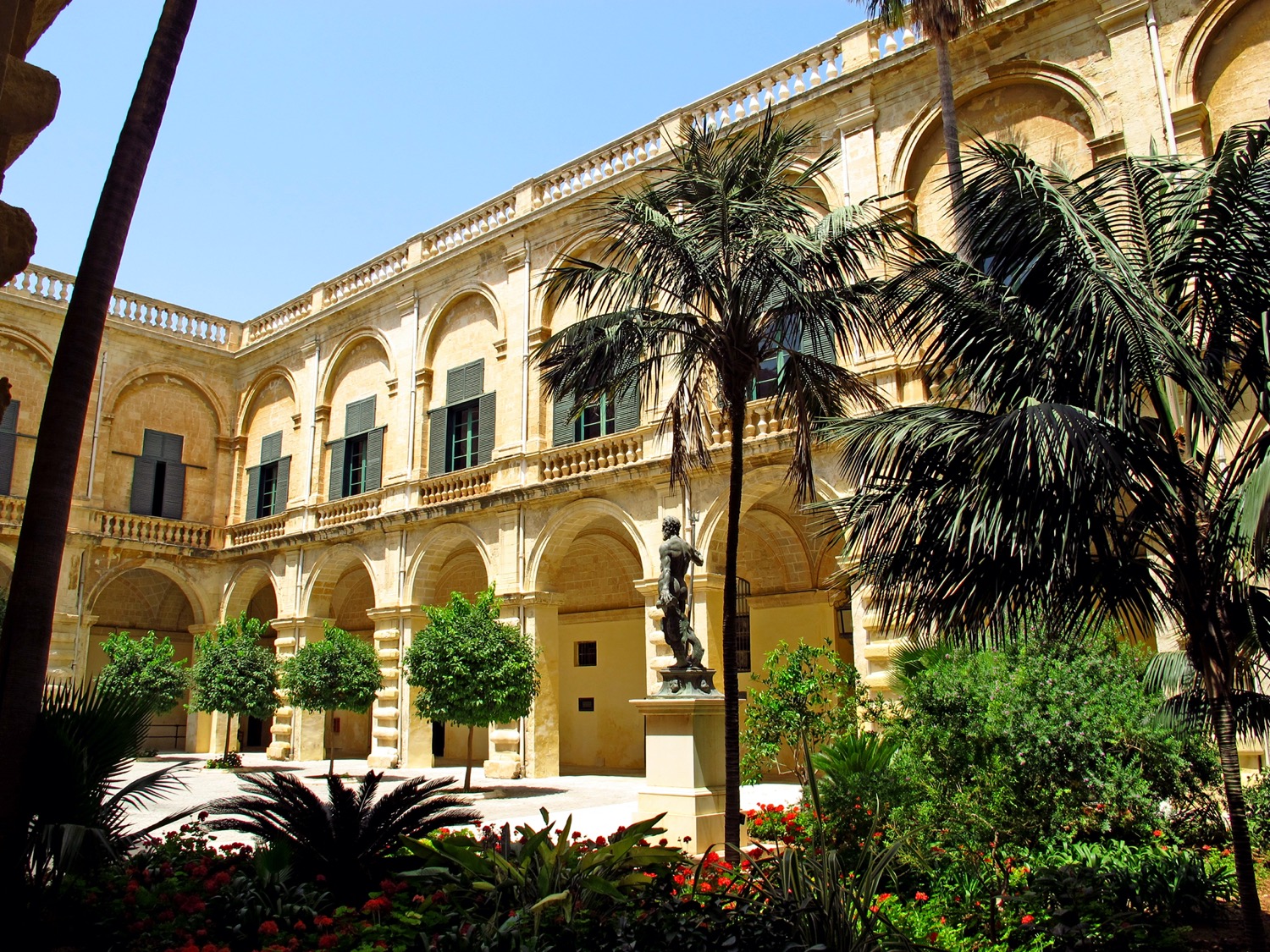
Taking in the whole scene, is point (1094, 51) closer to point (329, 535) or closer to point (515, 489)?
point (515, 489)

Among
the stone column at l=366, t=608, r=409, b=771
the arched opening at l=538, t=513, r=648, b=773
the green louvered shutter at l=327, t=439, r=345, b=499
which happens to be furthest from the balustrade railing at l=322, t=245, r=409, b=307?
the stone column at l=366, t=608, r=409, b=771

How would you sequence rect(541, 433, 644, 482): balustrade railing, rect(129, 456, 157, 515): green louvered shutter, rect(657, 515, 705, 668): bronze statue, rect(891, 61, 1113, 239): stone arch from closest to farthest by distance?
rect(657, 515, 705, 668): bronze statue < rect(891, 61, 1113, 239): stone arch < rect(541, 433, 644, 482): balustrade railing < rect(129, 456, 157, 515): green louvered shutter

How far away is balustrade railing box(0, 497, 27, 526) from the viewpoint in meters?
22.0

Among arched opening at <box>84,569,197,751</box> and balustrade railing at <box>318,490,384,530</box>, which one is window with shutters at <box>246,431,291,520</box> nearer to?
balustrade railing at <box>318,490,384,530</box>

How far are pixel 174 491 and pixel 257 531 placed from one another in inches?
96.9

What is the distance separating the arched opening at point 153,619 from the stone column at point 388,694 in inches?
324

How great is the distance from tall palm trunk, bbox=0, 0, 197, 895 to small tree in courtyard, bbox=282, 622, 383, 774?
46.1 ft

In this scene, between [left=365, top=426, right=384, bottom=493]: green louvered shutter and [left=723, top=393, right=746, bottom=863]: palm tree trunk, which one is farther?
[left=365, top=426, right=384, bottom=493]: green louvered shutter

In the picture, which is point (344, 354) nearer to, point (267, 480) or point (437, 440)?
point (267, 480)

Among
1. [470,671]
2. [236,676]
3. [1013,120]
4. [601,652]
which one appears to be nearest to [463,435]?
[601,652]

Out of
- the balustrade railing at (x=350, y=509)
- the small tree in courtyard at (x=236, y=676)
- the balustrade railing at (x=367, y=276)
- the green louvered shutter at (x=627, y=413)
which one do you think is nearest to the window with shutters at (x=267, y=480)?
the balustrade railing at (x=350, y=509)

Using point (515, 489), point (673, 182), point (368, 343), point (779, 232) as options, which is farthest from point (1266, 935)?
point (368, 343)

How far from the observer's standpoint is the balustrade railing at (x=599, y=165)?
18.2 metres

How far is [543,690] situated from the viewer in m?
18.2
